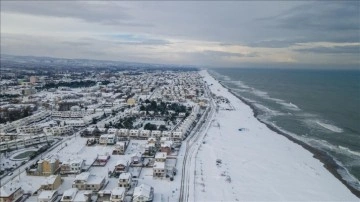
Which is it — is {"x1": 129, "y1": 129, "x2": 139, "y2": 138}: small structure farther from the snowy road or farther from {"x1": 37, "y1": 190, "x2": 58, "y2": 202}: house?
{"x1": 37, "y1": 190, "x2": 58, "y2": 202}: house

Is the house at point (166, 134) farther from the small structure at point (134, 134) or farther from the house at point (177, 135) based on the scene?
the small structure at point (134, 134)

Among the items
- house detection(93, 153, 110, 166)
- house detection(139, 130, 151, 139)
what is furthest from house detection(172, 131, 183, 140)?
house detection(93, 153, 110, 166)

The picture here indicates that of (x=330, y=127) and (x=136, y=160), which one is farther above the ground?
(x=330, y=127)

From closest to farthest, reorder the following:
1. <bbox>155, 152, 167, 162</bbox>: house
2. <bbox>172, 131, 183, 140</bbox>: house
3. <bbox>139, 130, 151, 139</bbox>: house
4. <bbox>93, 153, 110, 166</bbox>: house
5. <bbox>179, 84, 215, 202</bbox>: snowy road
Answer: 1. <bbox>179, 84, 215, 202</bbox>: snowy road
2. <bbox>155, 152, 167, 162</bbox>: house
3. <bbox>93, 153, 110, 166</bbox>: house
4. <bbox>172, 131, 183, 140</bbox>: house
5. <bbox>139, 130, 151, 139</bbox>: house

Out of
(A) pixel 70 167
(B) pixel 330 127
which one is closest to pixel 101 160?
(A) pixel 70 167

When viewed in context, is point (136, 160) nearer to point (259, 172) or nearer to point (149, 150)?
point (149, 150)

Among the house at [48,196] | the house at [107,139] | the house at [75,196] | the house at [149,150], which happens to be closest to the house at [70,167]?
the house at [48,196]
